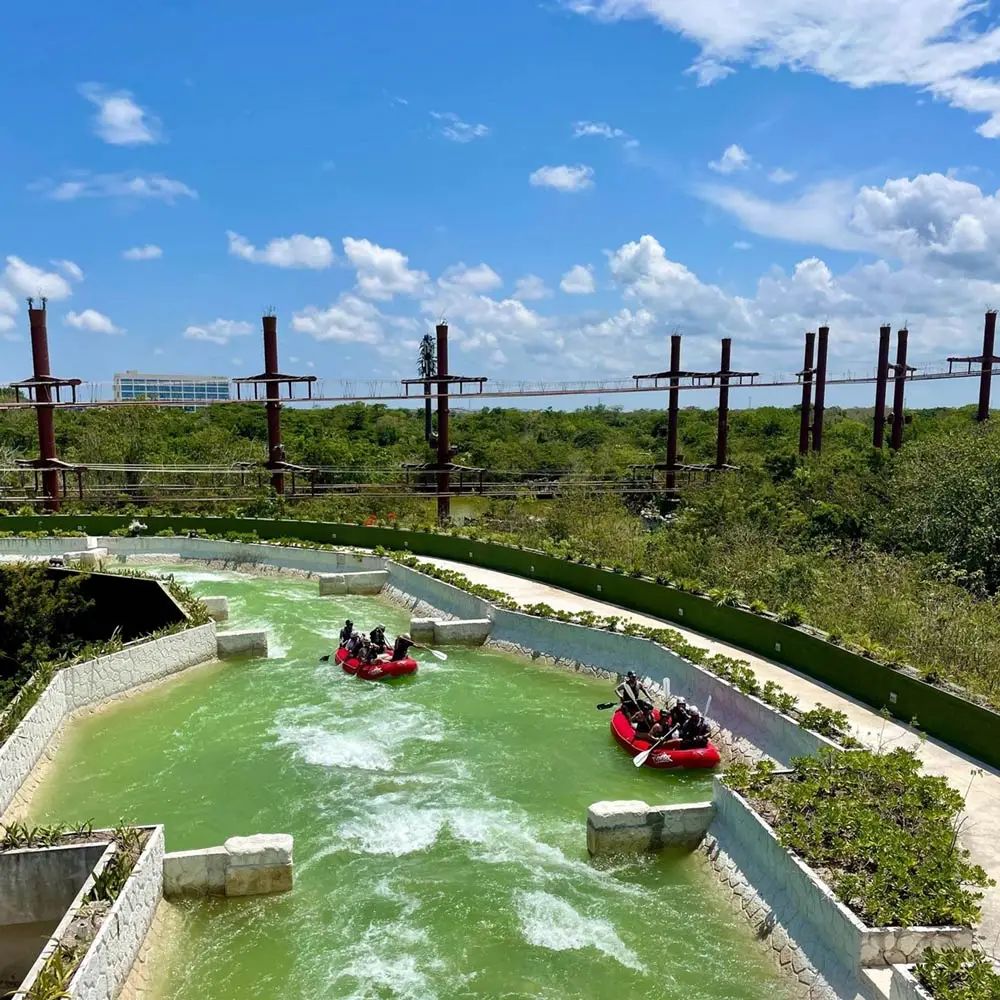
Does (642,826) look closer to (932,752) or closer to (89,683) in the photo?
(932,752)

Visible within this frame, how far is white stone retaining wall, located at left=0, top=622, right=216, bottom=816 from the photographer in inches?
551

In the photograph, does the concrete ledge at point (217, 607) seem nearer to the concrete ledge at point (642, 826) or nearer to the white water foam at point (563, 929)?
the concrete ledge at point (642, 826)

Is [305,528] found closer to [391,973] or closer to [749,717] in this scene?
[749,717]

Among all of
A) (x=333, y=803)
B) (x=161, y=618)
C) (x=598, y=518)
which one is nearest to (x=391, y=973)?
(x=333, y=803)

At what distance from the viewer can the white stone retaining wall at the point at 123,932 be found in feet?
27.0

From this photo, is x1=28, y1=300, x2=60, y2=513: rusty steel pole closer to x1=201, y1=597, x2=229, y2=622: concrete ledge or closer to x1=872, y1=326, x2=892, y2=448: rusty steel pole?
x1=201, y1=597, x2=229, y2=622: concrete ledge

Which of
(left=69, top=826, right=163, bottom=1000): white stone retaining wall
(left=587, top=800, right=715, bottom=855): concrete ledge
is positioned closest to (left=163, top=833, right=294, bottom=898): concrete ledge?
(left=69, top=826, right=163, bottom=1000): white stone retaining wall

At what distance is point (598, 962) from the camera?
955cm

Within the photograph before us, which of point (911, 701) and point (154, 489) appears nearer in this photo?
point (911, 701)

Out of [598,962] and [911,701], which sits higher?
[911,701]

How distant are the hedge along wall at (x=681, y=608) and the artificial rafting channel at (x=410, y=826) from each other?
134 inches

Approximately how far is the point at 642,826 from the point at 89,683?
1264 cm

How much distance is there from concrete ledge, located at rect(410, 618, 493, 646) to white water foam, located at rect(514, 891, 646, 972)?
39.7 ft

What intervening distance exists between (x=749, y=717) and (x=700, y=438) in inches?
2034
